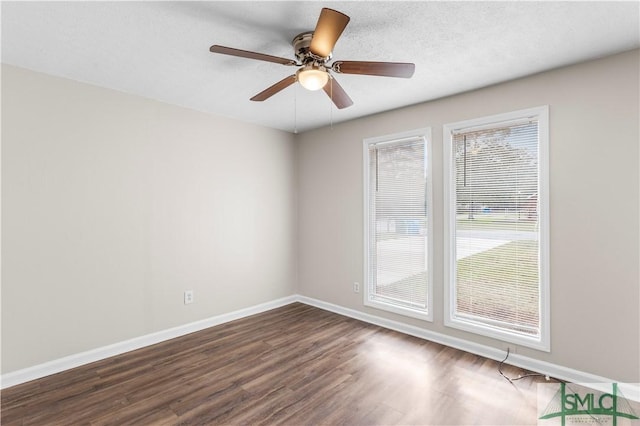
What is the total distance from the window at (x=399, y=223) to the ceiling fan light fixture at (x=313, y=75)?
1776 mm

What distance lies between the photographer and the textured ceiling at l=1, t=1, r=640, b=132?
182cm

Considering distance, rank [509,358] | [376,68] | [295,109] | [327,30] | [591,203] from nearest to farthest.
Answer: [327,30] < [376,68] < [591,203] < [509,358] < [295,109]

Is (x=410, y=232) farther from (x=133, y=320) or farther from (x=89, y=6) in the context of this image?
(x=89, y=6)

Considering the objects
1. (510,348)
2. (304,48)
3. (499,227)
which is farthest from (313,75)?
(510,348)

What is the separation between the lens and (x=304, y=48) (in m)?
2.09

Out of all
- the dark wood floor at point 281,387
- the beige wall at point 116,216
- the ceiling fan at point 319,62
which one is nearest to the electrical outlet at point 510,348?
the dark wood floor at point 281,387

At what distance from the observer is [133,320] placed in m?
3.17

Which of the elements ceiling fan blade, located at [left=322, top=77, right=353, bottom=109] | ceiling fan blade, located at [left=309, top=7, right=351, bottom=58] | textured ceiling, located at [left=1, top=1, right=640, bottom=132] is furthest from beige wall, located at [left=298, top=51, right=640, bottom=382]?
ceiling fan blade, located at [left=309, top=7, right=351, bottom=58]

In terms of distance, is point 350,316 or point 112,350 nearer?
point 112,350

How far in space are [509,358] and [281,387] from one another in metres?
2.02

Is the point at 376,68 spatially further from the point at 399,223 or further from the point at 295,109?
the point at 399,223

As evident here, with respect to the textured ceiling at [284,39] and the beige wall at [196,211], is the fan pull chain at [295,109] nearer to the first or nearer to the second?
the textured ceiling at [284,39]

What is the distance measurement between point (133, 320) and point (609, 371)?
4.10 m

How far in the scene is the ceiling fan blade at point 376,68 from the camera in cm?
192
